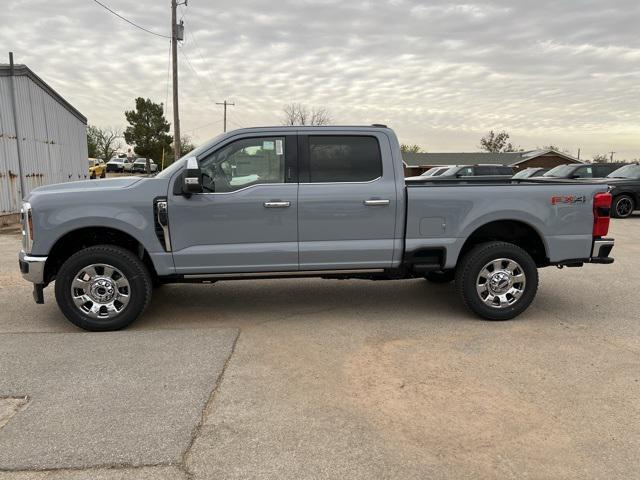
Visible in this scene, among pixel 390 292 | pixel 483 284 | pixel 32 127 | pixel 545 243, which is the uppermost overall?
pixel 32 127

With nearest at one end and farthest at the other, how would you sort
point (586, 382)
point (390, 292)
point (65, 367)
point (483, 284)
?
point (586, 382) → point (65, 367) → point (483, 284) → point (390, 292)

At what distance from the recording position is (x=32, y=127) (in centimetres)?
Result: 1534

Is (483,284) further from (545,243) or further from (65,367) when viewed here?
(65,367)

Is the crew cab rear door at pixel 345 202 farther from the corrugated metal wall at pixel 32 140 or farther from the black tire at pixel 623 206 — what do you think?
the black tire at pixel 623 206

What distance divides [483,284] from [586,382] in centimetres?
158

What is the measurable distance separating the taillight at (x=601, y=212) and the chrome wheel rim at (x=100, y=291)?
477 centimetres

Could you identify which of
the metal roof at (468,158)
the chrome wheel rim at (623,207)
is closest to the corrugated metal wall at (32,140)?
the chrome wheel rim at (623,207)

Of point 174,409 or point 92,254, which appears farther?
point 92,254

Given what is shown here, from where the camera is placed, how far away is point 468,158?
59.6 metres

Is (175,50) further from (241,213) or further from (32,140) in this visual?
(241,213)

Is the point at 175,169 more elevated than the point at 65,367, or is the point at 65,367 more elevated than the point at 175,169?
the point at 175,169

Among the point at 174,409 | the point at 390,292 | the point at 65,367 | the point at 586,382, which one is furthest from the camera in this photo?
the point at 390,292

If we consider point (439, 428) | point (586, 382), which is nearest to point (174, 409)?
point (439, 428)

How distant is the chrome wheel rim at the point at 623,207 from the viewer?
600 inches
